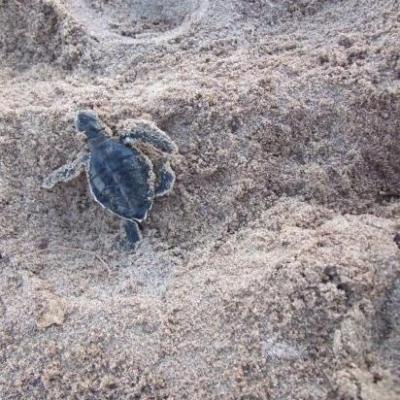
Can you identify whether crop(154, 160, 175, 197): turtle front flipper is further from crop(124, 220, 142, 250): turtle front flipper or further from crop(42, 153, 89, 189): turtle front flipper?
crop(42, 153, 89, 189): turtle front flipper

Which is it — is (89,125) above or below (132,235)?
above

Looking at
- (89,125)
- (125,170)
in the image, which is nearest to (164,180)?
(125,170)

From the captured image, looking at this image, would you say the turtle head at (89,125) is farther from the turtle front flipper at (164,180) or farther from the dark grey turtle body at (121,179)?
the turtle front flipper at (164,180)

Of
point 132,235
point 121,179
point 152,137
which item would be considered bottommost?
point 132,235

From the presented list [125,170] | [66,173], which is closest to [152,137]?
[125,170]

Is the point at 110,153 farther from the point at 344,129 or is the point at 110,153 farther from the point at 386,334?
the point at 386,334

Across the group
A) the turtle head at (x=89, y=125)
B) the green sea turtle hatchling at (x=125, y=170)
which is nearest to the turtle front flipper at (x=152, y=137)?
the green sea turtle hatchling at (x=125, y=170)

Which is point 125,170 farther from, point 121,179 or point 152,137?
point 152,137
